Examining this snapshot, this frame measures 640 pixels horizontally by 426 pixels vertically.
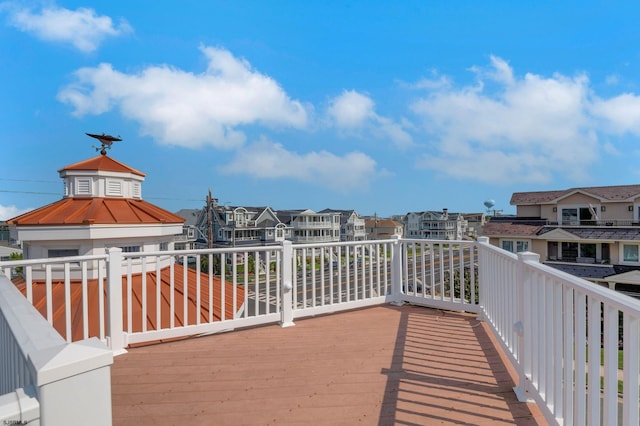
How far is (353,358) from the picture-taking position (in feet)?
9.43

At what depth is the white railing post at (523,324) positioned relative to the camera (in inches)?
83.9

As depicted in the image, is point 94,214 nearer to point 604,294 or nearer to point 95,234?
point 95,234

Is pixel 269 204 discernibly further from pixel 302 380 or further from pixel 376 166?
pixel 302 380

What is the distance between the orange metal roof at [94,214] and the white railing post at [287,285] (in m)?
3.57

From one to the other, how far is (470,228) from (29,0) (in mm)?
A: 41485

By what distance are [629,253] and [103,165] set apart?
19014mm

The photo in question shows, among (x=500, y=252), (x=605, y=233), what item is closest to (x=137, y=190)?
(x=500, y=252)

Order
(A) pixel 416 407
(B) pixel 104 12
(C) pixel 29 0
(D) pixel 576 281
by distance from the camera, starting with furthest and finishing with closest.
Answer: (B) pixel 104 12 < (C) pixel 29 0 < (A) pixel 416 407 < (D) pixel 576 281

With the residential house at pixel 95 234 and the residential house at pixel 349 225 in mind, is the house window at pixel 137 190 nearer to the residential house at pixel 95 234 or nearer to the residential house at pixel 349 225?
the residential house at pixel 95 234

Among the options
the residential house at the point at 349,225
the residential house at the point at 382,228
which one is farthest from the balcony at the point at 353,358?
the residential house at the point at 382,228

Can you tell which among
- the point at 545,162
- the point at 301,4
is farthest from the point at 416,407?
the point at 545,162

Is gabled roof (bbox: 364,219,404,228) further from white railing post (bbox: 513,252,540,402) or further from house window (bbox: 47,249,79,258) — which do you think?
white railing post (bbox: 513,252,540,402)

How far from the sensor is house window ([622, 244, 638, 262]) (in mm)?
13922

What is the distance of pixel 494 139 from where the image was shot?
66.2 ft
